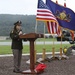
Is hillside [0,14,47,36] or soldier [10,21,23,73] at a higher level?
soldier [10,21,23,73]

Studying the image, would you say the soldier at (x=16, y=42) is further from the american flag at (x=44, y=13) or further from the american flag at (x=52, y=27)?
the american flag at (x=52, y=27)

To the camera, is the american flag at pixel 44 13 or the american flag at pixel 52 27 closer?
the american flag at pixel 44 13

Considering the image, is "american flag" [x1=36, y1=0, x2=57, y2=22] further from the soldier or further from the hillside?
the hillside

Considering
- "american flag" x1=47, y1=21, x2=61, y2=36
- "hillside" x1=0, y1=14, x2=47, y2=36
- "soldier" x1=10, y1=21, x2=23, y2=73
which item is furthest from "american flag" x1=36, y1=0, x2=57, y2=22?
"hillside" x1=0, y1=14, x2=47, y2=36

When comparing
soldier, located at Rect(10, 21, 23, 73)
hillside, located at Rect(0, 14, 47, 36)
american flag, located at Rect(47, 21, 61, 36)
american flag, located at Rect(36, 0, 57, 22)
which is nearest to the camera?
soldier, located at Rect(10, 21, 23, 73)

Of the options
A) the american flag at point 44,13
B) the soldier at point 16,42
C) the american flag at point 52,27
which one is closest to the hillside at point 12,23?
the american flag at point 52,27

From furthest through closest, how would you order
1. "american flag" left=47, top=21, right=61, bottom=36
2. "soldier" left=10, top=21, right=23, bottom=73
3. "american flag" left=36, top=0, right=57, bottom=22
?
"american flag" left=47, top=21, right=61, bottom=36 → "american flag" left=36, top=0, right=57, bottom=22 → "soldier" left=10, top=21, right=23, bottom=73

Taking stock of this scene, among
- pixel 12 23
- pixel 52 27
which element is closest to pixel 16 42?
pixel 52 27

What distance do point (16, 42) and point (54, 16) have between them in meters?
5.59

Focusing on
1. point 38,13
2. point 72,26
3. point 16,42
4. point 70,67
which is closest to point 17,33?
point 16,42

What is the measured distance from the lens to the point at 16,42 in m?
14.5

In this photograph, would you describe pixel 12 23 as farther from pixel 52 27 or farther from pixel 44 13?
pixel 44 13

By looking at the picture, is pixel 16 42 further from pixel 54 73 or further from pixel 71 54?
pixel 71 54

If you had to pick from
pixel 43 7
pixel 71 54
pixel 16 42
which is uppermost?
pixel 43 7
